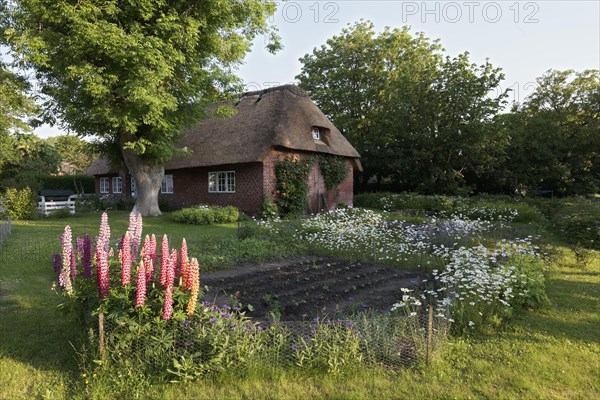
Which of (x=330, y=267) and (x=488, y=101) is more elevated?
(x=488, y=101)

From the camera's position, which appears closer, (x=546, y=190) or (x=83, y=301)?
(x=83, y=301)

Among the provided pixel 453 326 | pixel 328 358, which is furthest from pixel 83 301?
pixel 453 326

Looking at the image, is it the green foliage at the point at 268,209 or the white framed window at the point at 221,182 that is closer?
the green foliage at the point at 268,209

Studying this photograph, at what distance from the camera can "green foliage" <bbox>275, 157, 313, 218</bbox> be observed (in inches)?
750

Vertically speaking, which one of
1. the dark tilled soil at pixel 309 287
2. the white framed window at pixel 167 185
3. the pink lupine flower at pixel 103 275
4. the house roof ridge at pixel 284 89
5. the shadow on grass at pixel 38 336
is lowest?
the shadow on grass at pixel 38 336

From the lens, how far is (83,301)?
4129 mm

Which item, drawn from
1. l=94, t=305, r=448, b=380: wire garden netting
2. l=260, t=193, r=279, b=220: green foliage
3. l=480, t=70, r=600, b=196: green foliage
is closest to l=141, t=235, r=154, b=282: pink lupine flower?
l=94, t=305, r=448, b=380: wire garden netting

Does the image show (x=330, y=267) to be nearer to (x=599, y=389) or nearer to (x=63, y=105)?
(x=599, y=389)

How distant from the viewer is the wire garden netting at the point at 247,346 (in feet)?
12.1

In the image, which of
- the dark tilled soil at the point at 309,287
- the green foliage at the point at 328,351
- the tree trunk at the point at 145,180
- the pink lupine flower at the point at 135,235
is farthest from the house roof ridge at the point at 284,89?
the green foliage at the point at 328,351

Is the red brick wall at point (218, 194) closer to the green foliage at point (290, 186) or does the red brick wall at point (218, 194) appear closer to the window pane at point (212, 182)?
the window pane at point (212, 182)

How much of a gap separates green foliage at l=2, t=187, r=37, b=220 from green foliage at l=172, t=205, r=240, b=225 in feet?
24.9

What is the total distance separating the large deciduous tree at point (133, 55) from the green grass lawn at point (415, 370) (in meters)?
9.86

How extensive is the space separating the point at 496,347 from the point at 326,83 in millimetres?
32998
